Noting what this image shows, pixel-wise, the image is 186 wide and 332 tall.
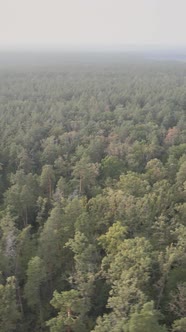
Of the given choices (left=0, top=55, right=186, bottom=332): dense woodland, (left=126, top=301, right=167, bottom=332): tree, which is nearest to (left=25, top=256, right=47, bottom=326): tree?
(left=0, top=55, right=186, bottom=332): dense woodland

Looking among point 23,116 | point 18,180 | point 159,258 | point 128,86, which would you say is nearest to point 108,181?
point 18,180

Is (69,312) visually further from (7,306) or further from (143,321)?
(143,321)

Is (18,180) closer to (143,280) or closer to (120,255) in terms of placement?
(120,255)

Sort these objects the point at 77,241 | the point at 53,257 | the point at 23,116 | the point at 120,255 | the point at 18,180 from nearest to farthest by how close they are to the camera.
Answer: the point at 120,255
the point at 77,241
the point at 53,257
the point at 18,180
the point at 23,116

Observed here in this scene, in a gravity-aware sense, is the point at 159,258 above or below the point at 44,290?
above

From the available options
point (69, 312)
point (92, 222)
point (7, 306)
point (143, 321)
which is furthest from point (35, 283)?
point (143, 321)

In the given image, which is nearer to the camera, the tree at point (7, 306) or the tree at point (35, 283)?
the tree at point (7, 306)

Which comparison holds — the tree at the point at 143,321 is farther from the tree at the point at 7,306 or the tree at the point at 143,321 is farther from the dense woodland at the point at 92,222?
the tree at the point at 7,306

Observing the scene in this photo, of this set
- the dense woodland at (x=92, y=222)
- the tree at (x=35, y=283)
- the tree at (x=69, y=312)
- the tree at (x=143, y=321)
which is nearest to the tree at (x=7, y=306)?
the dense woodland at (x=92, y=222)
